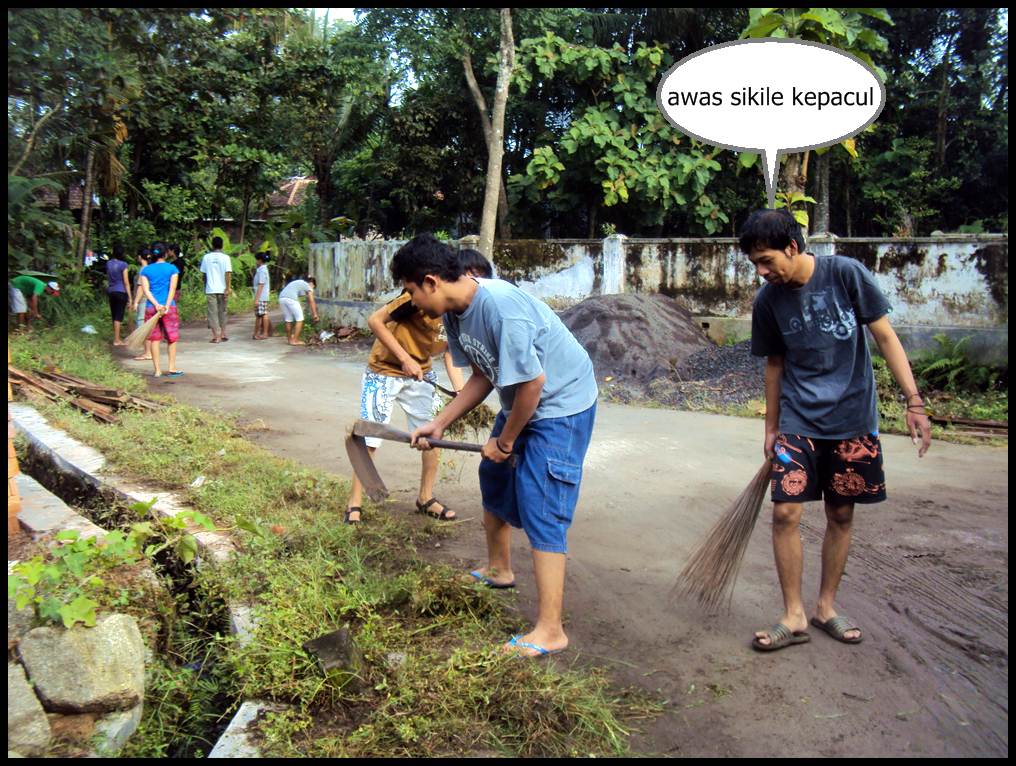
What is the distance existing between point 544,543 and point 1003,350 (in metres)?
8.89

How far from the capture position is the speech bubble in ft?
22.2

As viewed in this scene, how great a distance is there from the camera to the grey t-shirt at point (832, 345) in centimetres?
336

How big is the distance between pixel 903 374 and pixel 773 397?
19.9 inches

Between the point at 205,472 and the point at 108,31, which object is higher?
the point at 108,31

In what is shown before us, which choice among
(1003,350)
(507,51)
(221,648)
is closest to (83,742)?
(221,648)

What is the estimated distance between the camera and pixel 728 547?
12.5 feet

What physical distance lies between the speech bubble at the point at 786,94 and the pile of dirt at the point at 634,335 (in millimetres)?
3927

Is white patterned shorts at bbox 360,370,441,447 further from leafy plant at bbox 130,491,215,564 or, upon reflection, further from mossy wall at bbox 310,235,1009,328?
mossy wall at bbox 310,235,1009,328

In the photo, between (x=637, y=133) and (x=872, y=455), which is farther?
(x=637, y=133)

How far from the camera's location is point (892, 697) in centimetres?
308

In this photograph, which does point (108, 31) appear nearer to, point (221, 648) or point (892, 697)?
point (221, 648)

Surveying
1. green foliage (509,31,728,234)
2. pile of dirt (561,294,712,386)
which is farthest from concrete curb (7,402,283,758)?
green foliage (509,31,728,234)

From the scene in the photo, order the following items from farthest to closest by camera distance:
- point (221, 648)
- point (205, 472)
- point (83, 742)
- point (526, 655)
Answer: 1. point (205, 472)
2. point (221, 648)
3. point (526, 655)
4. point (83, 742)

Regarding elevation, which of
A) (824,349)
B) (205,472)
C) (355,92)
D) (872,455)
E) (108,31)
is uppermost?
(355,92)
